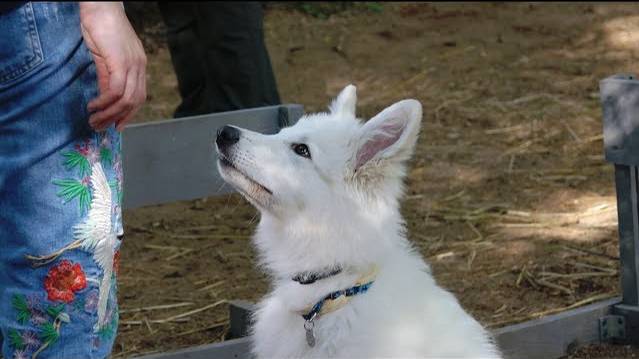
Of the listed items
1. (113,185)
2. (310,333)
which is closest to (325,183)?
(310,333)

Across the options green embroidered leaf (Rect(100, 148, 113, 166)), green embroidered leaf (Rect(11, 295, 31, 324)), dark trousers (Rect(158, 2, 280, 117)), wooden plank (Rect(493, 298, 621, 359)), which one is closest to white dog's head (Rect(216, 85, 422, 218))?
green embroidered leaf (Rect(100, 148, 113, 166))

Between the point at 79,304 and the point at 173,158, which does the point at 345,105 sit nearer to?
the point at 173,158

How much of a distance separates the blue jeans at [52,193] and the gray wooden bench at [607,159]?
5.13 feet

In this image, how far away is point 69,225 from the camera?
105 inches

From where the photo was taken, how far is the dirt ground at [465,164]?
5.25 m

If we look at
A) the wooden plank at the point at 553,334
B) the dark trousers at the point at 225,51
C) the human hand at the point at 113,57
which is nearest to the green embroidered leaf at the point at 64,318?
the human hand at the point at 113,57

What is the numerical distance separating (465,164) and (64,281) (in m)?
4.73

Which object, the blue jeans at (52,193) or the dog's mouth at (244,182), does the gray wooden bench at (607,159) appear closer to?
the dog's mouth at (244,182)

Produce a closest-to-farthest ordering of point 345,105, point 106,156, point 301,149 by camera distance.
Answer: point 106,156 → point 301,149 → point 345,105

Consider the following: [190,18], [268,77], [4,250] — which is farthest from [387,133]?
[190,18]

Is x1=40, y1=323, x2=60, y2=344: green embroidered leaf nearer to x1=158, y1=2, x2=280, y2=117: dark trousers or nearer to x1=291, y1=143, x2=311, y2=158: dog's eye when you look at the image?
x1=291, y1=143, x2=311, y2=158: dog's eye

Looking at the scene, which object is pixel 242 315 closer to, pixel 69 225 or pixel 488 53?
pixel 69 225

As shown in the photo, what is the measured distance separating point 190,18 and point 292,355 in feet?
14.1

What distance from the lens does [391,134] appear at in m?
3.63
